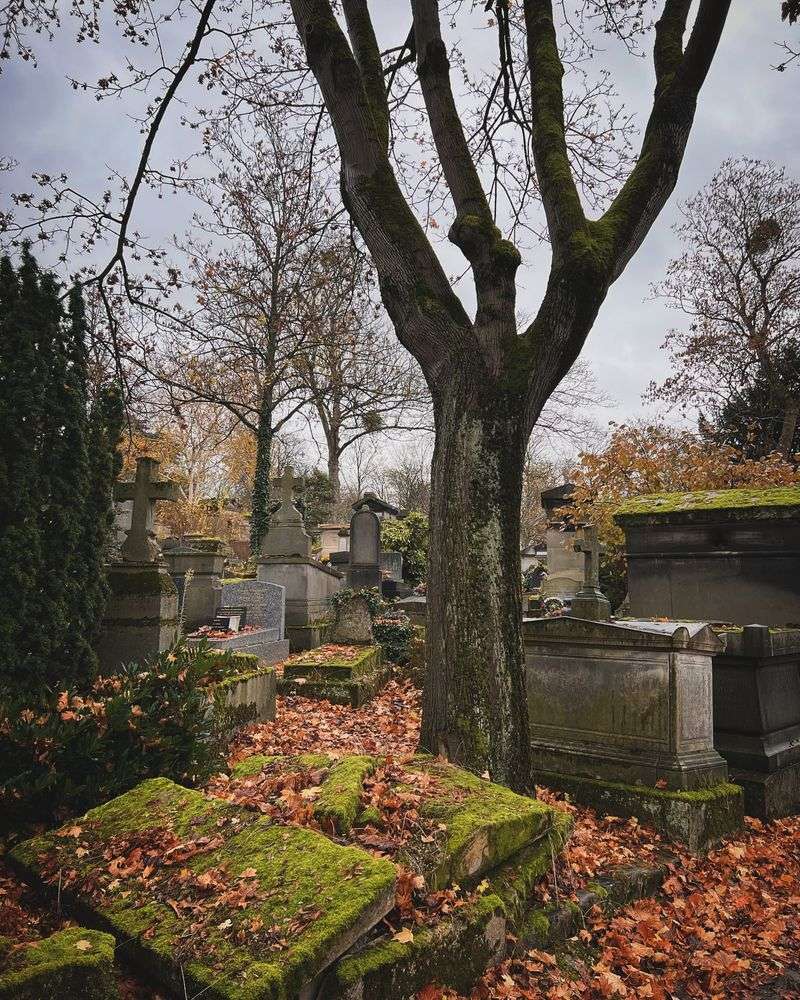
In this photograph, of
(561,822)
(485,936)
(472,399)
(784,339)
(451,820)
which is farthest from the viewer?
(784,339)

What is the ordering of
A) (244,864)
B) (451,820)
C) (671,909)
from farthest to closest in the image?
(671,909)
(451,820)
(244,864)

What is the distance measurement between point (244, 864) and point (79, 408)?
447 centimetres

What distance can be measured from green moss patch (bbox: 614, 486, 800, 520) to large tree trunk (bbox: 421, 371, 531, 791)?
453 centimetres

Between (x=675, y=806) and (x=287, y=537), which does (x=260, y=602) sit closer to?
(x=287, y=537)

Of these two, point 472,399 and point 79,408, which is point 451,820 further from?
point 79,408

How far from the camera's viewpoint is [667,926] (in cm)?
341

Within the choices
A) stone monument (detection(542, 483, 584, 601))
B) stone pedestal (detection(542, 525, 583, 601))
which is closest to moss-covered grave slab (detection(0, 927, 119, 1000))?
stone monument (detection(542, 483, 584, 601))

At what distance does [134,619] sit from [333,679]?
2.68 metres

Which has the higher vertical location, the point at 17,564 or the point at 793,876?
the point at 17,564

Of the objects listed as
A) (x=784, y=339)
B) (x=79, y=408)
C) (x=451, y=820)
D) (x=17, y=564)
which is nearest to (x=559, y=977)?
(x=451, y=820)

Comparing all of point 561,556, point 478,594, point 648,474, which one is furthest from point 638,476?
point 478,594

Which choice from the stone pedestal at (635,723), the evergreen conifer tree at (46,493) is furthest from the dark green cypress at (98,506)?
the stone pedestal at (635,723)

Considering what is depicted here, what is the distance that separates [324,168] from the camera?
7824mm

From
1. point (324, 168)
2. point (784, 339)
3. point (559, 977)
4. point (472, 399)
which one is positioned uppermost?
point (784, 339)
